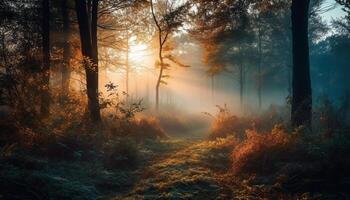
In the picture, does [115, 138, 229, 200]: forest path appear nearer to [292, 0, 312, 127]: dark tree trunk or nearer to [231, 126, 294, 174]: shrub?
[231, 126, 294, 174]: shrub

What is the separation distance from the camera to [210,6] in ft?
44.4


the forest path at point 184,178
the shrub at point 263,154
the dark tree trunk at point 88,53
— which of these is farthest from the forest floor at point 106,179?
the dark tree trunk at point 88,53

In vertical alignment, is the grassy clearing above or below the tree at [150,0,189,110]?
below

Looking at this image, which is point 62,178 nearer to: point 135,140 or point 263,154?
point 263,154

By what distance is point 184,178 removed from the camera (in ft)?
24.9

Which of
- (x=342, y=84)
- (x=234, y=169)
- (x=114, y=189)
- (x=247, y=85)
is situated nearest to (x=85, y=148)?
(x=114, y=189)

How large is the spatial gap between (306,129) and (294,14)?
4.12m

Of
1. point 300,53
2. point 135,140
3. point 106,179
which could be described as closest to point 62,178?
point 106,179

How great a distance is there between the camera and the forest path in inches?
262

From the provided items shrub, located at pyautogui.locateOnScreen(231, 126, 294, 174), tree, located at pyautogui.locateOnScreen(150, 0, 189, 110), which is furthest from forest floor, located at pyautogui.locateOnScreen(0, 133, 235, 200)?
tree, located at pyautogui.locateOnScreen(150, 0, 189, 110)

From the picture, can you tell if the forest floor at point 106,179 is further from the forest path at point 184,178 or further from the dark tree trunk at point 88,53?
the dark tree trunk at point 88,53

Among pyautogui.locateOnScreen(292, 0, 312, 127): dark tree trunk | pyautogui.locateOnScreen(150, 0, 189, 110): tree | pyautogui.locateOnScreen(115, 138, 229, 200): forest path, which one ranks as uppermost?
pyautogui.locateOnScreen(150, 0, 189, 110): tree

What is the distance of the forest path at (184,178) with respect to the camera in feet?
21.8

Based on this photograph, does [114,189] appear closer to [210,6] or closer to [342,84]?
[210,6]
